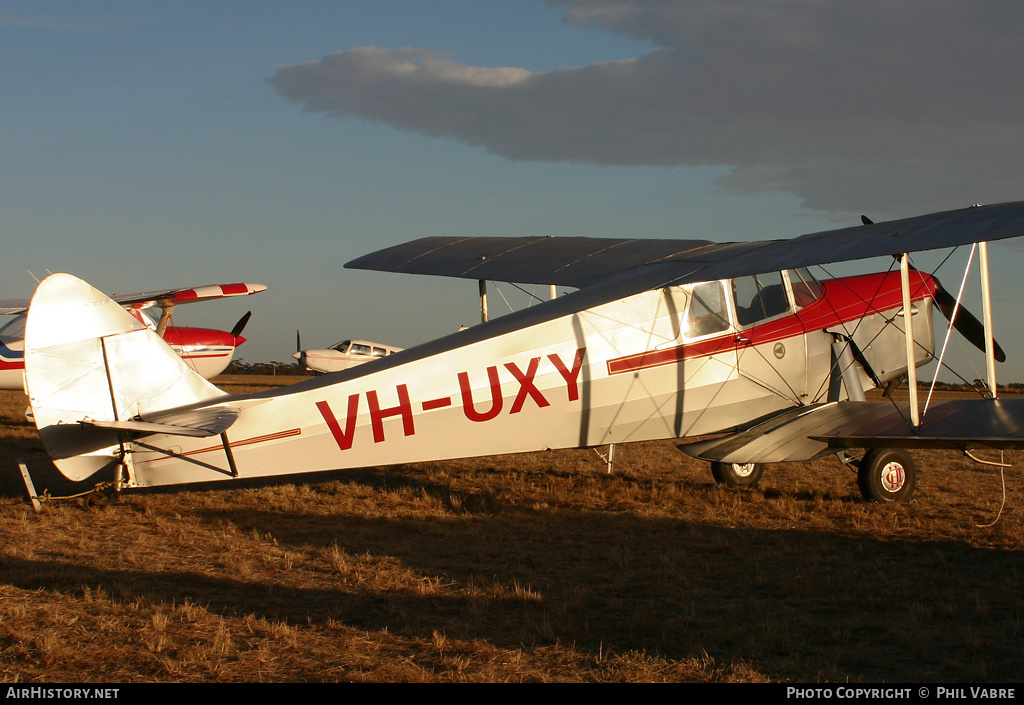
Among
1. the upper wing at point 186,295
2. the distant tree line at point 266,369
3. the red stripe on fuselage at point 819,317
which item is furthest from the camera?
the distant tree line at point 266,369

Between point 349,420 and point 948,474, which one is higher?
point 349,420

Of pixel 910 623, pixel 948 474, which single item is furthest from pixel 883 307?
pixel 910 623

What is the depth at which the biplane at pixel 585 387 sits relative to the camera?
6.16 meters

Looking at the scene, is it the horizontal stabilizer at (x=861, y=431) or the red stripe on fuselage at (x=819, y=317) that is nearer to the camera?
the horizontal stabilizer at (x=861, y=431)

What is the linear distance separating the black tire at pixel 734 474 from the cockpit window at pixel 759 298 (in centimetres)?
184

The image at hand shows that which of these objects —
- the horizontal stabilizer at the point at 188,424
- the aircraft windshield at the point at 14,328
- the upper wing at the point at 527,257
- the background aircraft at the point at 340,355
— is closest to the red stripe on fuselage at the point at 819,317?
the upper wing at the point at 527,257

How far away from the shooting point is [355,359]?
3164 cm

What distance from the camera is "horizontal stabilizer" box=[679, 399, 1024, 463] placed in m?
6.48

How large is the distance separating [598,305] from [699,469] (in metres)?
4.12

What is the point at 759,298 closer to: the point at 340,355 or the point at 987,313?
the point at 987,313

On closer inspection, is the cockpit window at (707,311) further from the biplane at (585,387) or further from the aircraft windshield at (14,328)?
the aircraft windshield at (14,328)

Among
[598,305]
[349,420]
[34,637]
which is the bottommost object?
[34,637]

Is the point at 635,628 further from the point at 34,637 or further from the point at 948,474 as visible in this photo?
the point at 948,474
